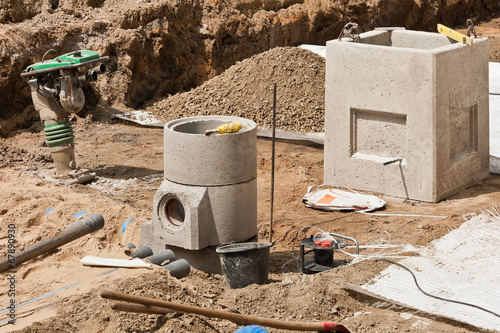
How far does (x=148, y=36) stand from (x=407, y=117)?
307 inches

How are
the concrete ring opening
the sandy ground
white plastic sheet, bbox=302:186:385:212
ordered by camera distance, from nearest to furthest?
the sandy ground, the concrete ring opening, white plastic sheet, bbox=302:186:385:212

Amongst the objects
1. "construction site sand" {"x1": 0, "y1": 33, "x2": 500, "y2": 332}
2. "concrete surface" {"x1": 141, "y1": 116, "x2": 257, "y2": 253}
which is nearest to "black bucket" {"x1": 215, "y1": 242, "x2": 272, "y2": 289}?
"construction site sand" {"x1": 0, "y1": 33, "x2": 500, "y2": 332}

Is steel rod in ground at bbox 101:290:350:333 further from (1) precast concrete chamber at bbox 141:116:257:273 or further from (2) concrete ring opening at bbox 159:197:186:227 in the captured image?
(2) concrete ring opening at bbox 159:197:186:227

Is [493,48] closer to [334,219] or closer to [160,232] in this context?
[334,219]

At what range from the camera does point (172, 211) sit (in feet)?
24.8

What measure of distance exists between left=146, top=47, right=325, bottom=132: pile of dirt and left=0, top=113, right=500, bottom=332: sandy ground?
30.8 inches

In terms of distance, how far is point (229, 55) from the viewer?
56.5ft

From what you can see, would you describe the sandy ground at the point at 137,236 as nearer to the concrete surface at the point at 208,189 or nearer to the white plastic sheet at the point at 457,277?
the white plastic sheet at the point at 457,277

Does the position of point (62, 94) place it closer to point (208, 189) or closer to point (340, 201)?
point (208, 189)

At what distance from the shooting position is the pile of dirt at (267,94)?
1312 centimetres

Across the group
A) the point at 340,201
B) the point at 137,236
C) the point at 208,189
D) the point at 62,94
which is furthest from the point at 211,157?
the point at 62,94

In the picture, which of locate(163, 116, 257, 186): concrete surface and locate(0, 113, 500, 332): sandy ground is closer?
locate(0, 113, 500, 332): sandy ground

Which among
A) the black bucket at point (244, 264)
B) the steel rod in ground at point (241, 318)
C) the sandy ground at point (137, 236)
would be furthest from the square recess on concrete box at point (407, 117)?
the steel rod in ground at point (241, 318)

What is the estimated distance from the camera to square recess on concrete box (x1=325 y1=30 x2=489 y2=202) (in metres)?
9.03
